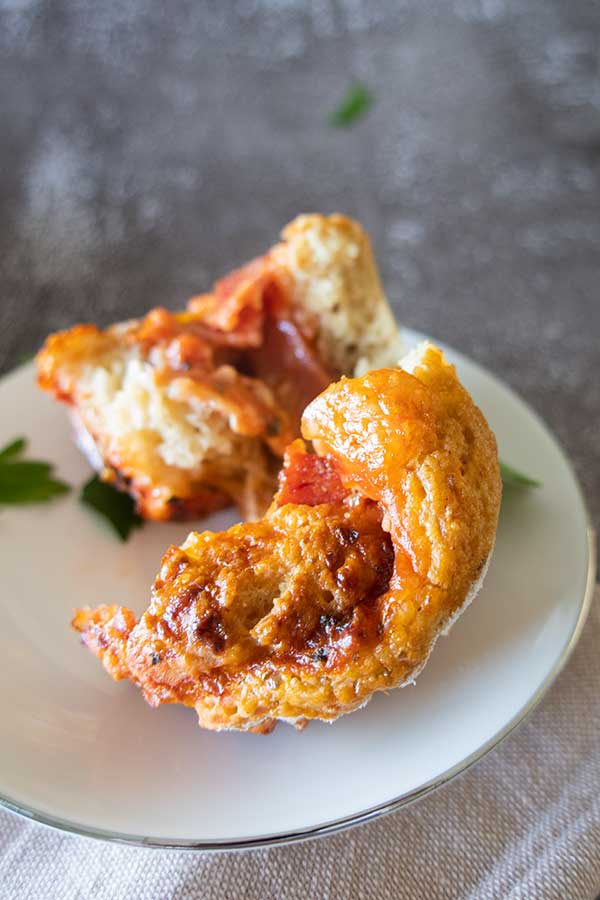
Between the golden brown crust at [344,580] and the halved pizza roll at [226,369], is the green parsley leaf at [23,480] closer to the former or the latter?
the halved pizza roll at [226,369]

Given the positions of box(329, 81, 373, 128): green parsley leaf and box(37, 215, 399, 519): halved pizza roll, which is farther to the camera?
box(329, 81, 373, 128): green parsley leaf

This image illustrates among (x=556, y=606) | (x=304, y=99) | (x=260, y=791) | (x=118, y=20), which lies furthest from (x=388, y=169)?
(x=260, y=791)

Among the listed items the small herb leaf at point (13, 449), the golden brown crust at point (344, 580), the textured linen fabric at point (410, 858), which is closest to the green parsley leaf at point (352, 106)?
the small herb leaf at point (13, 449)

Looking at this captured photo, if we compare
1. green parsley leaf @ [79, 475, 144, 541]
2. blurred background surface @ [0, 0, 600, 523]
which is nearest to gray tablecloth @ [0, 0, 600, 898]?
blurred background surface @ [0, 0, 600, 523]

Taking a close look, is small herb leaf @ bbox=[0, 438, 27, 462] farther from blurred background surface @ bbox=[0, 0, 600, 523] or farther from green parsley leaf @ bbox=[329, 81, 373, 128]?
green parsley leaf @ bbox=[329, 81, 373, 128]

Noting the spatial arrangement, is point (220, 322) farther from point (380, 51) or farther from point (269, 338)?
point (380, 51)

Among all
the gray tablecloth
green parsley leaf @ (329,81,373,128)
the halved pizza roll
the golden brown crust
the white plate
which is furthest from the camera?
green parsley leaf @ (329,81,373,128)

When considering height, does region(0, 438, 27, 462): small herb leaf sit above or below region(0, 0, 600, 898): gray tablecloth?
above

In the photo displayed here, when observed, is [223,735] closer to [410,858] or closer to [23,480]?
[410,858]
